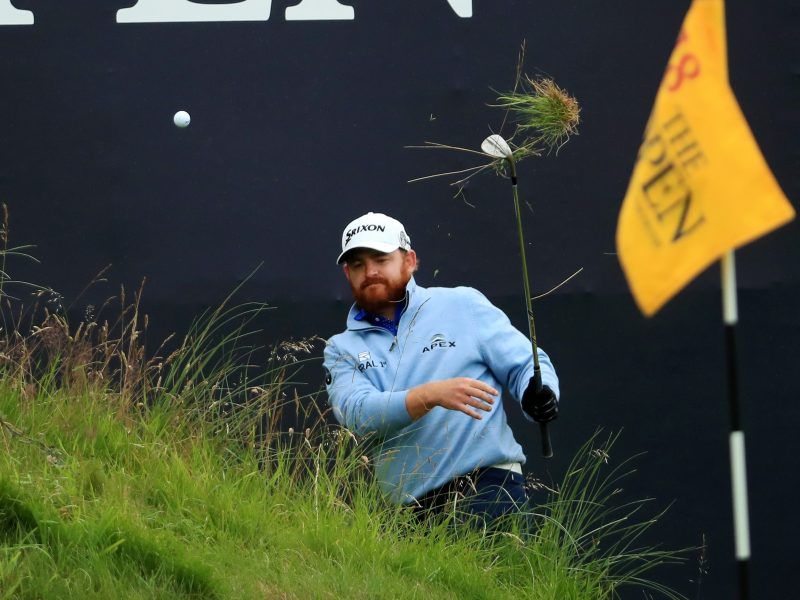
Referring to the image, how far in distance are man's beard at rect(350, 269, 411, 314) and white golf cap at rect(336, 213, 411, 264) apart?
11 centimetres

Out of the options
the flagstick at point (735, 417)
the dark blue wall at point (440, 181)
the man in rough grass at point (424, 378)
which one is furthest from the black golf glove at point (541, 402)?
the dark blue wall at point (440, 181)

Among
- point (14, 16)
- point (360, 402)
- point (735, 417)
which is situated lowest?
point (360, 402)

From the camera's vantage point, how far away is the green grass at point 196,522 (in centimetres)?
371

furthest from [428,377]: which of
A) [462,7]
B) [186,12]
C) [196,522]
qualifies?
[186,12]

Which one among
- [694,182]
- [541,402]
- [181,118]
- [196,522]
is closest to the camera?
[694,182]

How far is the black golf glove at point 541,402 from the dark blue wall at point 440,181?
4.57 feet

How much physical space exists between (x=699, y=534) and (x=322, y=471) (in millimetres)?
Result: 1980

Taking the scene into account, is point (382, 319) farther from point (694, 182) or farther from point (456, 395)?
point (694, 182)

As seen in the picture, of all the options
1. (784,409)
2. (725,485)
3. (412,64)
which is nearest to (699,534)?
(725,485)

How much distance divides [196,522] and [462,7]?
2659 mm

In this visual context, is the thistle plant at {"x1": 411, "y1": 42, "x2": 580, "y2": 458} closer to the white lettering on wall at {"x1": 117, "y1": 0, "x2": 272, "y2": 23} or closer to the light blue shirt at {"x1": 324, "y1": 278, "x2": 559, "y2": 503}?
the light blue shirt at {"x1": 324, "y1": 278, "x2": 559, "y2": 503}

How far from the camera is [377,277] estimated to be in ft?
15.1

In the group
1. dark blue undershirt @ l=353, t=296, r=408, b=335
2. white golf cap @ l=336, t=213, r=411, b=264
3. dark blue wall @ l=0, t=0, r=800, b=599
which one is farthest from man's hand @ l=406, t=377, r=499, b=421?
dark blue wall @ l=0, t=0, r=800, b=599

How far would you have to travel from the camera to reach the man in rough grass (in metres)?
4.36
